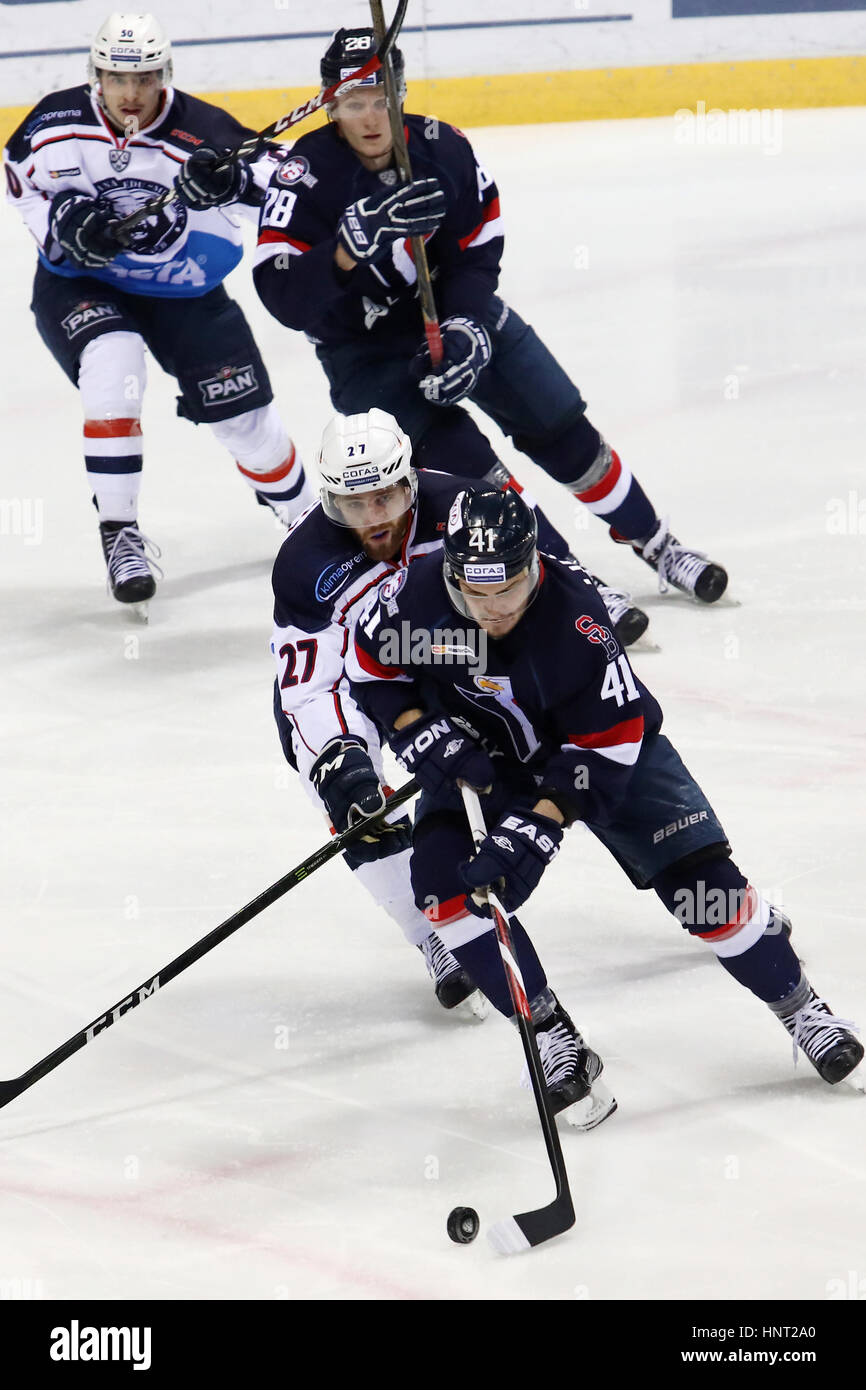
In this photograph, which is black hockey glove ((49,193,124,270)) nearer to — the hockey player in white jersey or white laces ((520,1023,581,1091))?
the hockey player in white jersey

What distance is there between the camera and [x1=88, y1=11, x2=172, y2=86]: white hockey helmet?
174 inches

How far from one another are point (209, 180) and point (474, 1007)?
7.75 ft

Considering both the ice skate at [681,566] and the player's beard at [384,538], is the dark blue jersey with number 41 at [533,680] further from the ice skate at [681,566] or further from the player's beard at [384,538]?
the ice skate at [681,566]

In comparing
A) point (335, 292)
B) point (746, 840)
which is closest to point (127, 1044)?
point (746, 840)

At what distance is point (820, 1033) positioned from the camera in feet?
8.90

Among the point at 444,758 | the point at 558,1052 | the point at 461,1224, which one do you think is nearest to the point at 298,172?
the point at 444,758

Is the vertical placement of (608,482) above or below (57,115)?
below

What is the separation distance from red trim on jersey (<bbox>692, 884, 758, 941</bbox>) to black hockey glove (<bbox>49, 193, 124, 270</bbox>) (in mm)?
2632

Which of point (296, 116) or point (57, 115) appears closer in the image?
point (296, 116)

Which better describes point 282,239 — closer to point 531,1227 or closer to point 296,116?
point 296,116

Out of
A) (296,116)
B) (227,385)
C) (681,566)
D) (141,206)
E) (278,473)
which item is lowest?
(681,566)

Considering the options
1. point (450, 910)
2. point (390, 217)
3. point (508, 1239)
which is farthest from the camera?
point (390, 217)

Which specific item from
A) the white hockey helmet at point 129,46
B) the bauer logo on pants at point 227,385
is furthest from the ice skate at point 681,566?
the white hockey helmet at point 129,46

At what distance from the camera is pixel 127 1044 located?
3025 millimetres
